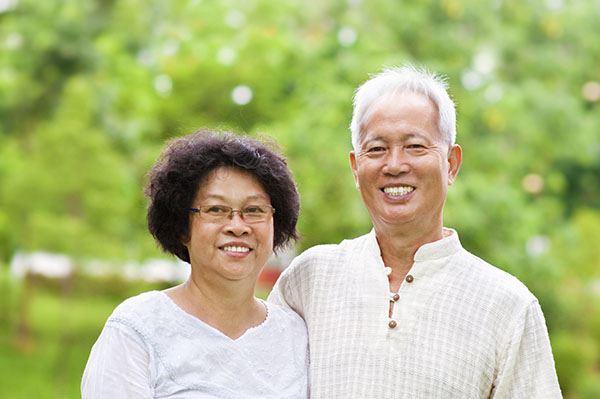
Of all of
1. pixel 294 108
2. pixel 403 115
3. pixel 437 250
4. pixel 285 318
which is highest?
pixel 294 108

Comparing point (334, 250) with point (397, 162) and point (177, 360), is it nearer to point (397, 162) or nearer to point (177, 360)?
point (397, 162)

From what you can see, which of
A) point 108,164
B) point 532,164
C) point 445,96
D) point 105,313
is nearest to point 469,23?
point 532,164

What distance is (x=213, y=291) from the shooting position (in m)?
2.65

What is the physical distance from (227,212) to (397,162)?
17.8 inches

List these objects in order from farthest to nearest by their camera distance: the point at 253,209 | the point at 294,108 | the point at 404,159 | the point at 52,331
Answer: the point at 52,331
the point at 294,108
the point at 404,159
the point at 253,209

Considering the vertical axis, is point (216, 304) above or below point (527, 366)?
above

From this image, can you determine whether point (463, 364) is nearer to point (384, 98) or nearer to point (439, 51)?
point (384, 98)

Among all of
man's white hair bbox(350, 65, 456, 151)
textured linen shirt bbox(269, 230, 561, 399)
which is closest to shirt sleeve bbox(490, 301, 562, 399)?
textured linen shirt bbox(269, 230, 561, 399)

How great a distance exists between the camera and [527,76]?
1296 cm

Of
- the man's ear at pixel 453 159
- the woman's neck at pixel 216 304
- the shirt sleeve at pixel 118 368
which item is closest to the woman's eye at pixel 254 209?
the woman's neck at pixel 216 304

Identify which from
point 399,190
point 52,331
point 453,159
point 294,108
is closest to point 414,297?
point 399,190

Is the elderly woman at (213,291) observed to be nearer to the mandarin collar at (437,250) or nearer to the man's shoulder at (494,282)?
the mandarin collar at (437,250)

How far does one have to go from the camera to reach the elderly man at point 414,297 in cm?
265

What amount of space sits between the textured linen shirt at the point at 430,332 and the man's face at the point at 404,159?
0.13m
